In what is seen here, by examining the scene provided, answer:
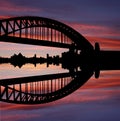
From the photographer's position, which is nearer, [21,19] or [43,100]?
[43,100]

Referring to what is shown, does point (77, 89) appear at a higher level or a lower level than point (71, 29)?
lower

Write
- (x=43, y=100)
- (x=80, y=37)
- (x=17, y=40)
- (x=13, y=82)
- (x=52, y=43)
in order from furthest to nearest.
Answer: (x=52, y=43) < (x=80, y=37) < (x=17, y=40) < (x=43, y=100) < (x=13, y=82)

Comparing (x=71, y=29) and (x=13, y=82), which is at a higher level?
(x=71, y=29)

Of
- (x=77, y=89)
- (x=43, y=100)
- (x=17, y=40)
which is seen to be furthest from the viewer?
(x=17, y=40)

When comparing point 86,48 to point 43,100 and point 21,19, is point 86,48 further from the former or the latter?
point 43,100

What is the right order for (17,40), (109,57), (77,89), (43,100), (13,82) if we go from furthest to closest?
(109,57) → (17,40) → (43,100) → (13,82) → (77,89)


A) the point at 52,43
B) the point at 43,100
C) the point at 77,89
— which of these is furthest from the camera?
the point at 52,43

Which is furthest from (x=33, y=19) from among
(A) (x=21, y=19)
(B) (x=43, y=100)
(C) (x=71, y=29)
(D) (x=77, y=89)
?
(D) (x=77, y=89)

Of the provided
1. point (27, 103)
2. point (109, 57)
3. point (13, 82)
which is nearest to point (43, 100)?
point (27, 103)

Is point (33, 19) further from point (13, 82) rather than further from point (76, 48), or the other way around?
point (13, 82)
